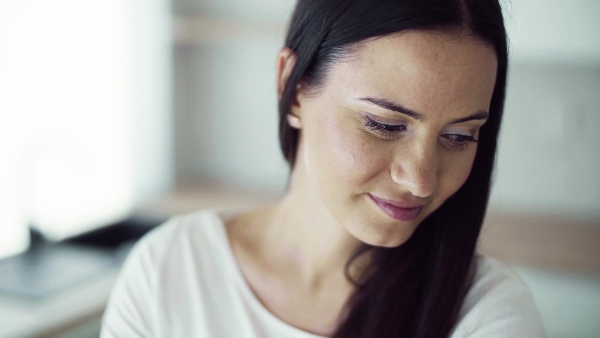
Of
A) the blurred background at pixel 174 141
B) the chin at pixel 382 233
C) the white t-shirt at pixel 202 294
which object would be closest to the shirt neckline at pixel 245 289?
the white t-shirt at pixel 202 294

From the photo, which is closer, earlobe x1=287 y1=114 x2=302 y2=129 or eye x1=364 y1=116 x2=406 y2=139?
eye x1=364 y1=116 x2=406 y2=139

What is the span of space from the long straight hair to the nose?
0.53 feet

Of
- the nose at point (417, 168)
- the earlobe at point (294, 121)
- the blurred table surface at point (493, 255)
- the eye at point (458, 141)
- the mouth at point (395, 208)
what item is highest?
the eye at point (458, 141)

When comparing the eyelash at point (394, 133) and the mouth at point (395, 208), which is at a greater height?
the eyelash at point (394, 133)

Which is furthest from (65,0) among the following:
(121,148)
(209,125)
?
(209,125)

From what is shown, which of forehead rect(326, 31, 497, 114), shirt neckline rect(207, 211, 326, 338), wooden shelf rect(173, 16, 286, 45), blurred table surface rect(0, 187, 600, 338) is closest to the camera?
forehead rect(326, 31, 497, 114)

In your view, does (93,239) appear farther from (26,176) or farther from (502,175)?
(502,175)

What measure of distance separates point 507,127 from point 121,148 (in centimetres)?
155

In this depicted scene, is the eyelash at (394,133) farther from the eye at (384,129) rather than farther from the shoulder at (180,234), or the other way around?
the shoulder at (180,234)

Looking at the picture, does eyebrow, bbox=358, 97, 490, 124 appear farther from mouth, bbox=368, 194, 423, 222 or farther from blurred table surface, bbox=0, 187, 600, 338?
blurred table surface, bbox=0, 187, 600, 338

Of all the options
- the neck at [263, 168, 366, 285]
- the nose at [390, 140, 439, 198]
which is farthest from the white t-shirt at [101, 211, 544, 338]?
the nose at [390, 140, 439, 198]

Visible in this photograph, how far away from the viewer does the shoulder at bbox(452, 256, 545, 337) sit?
902mm

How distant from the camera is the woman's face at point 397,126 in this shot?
824 millimetres

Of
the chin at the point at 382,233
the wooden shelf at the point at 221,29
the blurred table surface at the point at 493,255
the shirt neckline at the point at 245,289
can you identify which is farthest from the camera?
the wooden shelf at the point at 221,29
